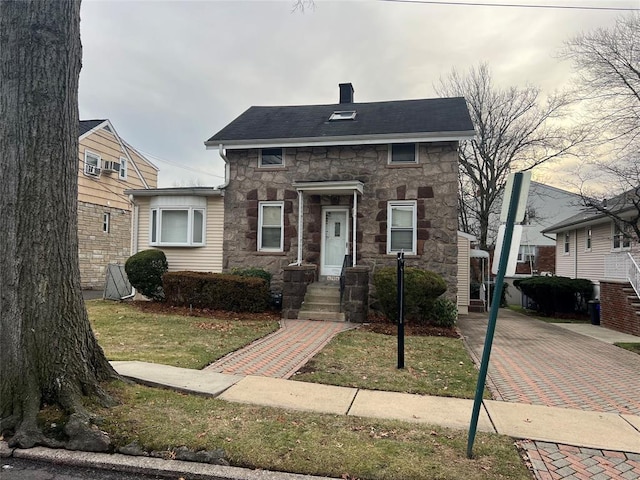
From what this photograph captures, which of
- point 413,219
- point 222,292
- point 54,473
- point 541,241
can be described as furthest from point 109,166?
point 541,241

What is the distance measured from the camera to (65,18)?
4.34m

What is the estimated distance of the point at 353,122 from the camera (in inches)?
550

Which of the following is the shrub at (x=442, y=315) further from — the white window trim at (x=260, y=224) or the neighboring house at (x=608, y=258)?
the white window trim at (x=260, y=224)

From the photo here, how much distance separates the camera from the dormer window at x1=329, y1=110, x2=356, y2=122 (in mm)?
14370

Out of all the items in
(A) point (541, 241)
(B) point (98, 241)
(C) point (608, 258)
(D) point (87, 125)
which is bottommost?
(C) point (608, 258)

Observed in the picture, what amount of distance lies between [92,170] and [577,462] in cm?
2081

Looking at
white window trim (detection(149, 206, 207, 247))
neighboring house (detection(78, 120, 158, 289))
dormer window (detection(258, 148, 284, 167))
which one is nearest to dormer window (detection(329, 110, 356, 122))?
dormer window (detection(258, 148, 284, 167))

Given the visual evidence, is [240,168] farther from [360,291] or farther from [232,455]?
[232,455]

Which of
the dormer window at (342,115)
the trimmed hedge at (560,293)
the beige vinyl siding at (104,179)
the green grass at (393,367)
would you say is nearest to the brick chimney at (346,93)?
the dormer window at (342,115)

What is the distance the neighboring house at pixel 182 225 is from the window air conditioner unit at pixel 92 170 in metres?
6.43

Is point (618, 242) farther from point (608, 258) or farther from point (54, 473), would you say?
point (54, 473)

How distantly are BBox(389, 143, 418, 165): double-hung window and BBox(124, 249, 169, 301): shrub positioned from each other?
310 inches

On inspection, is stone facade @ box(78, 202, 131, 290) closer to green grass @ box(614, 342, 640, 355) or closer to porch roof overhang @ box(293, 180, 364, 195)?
porch roof overhang @ box(293, 180, 364, 195)

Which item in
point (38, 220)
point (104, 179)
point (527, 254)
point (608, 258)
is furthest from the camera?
point (527, 254)
